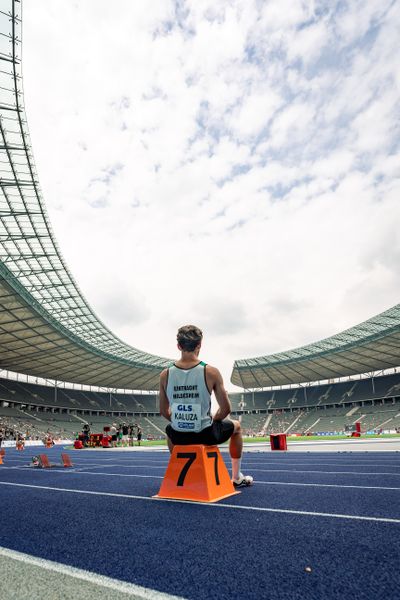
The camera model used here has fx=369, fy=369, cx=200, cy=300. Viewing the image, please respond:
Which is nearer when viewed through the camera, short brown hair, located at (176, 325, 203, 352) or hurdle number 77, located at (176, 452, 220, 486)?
hurdle number 77, located at (176, 452, 220, 486)

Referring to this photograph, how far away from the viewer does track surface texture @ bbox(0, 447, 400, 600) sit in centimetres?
156

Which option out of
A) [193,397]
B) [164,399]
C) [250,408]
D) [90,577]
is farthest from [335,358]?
[90,577]

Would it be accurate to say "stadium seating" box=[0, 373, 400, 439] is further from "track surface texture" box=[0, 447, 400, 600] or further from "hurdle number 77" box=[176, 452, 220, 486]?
"track surface texture" box=[0, 447, 400, 600]

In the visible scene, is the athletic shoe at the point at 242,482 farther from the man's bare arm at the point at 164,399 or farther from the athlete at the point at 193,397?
the man's bare arm at the point at 164,399

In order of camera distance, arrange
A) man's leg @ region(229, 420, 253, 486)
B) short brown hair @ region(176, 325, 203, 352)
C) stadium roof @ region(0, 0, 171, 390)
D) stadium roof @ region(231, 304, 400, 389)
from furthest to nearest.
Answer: stadium roof @ region(231, 304, 400, 389)
stadium roof @ region(0, 0, 171, 390)
man's leg @ region(229, 420, 253, 486)
short brown hair @ region(176, 325, 203, 352)

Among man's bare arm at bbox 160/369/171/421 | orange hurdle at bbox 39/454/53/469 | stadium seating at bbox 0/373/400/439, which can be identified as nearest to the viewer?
man's bare arm at bbox 160/369/171/421

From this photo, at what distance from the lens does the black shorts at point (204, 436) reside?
3660mm

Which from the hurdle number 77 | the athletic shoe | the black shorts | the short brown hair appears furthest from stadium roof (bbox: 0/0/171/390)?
the athletic shoe

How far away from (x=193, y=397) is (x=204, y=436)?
0.39 meters

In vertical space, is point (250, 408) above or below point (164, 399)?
below

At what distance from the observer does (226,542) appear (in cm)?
214

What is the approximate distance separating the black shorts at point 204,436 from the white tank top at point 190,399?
0.14ft

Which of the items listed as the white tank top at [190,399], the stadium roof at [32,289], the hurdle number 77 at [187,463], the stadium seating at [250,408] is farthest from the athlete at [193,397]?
the stadium seating at [250,408]

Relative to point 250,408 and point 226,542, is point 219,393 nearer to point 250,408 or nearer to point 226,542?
point 226,542
